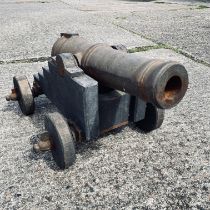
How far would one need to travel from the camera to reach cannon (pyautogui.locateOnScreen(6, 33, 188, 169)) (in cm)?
310

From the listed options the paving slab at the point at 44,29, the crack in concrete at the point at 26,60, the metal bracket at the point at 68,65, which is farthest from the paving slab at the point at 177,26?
the metal bracket at the point at 68,65

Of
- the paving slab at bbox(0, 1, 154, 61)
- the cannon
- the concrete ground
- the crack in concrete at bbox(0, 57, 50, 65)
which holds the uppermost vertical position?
the cannon

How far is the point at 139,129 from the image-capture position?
15.9 feet

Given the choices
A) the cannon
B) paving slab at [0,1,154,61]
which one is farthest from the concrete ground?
paving slab at [0,1,154,61]

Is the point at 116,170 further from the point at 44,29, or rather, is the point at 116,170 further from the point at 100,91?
the point at 44,29

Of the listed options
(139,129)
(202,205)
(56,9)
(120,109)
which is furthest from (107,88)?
(56,9)

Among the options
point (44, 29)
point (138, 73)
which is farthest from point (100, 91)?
point (44, 29)

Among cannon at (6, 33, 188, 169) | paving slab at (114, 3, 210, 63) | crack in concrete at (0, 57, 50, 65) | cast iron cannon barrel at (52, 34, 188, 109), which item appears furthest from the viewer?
paving slab at (114, 3, 210, 63)

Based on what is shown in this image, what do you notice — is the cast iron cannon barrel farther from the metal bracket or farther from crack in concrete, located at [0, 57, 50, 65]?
crack in concrete, located at [0, 57, 50, 65]

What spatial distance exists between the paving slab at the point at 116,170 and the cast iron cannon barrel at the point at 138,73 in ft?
3.42

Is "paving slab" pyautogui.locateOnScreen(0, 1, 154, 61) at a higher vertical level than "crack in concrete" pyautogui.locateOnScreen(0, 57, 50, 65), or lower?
lower

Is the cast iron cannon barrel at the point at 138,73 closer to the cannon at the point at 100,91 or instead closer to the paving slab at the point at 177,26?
the cannon at the point at 100,91

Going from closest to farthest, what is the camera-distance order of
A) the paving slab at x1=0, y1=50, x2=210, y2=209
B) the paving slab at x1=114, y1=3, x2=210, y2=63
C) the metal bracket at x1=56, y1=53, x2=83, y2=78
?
the paving slab at x1=0, y1=50, x2=210, y2=209 < the metal bracket at x1=56, y1=53, x2=83, y2=78 < the paving slab at x1=114, y1=3, x2=210, y2=63

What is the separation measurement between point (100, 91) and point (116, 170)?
103 centimetres
